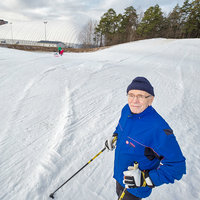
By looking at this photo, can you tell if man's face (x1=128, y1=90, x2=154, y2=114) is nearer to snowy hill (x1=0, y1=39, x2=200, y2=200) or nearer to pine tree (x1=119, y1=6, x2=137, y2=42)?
snowy hill (x1=0, y1=39, x2=200, y2=200)

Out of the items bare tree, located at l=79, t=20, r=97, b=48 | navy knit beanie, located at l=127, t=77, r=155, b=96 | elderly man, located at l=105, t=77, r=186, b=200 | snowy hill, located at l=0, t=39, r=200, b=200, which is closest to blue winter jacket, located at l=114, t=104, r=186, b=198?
elderly man, located at l=105, t=77, r=186, b=200

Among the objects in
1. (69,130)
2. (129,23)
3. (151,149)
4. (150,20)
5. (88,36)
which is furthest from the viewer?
(88,36)

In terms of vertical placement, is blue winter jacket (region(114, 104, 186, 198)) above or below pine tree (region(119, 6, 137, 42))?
below

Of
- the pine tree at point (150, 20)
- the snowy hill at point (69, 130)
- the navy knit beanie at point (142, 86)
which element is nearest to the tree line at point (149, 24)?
the pine tree at point (150, 20)

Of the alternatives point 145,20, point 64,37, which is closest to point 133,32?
point 145,20

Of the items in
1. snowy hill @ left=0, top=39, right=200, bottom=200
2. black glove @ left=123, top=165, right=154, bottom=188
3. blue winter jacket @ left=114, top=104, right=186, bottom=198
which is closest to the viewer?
blue winter jacket @ left=114, top=104, right=186, bottom=198

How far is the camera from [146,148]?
3.64ft

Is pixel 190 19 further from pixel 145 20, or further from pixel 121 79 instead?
pixel 121 79

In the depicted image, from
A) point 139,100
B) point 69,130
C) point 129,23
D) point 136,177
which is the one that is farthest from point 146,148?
point 129,23

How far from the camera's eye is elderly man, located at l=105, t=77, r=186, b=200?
38.8 inches

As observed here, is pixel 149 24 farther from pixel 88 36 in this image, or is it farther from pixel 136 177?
pixel 136 177

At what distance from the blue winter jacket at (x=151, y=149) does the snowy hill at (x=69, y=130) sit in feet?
3.40

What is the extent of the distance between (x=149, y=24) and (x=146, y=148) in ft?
153

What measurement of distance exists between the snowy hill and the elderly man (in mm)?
1005
